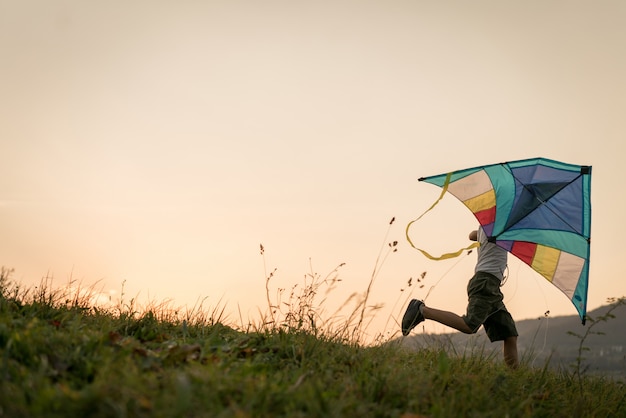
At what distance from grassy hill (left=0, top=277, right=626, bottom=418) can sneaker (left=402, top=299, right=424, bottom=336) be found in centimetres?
93

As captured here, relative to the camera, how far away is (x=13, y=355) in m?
3.50

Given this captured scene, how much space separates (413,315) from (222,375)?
3.73m

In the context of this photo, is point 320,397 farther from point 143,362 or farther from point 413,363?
point 413,363

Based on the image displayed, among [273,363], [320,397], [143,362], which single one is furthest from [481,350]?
[143,362]

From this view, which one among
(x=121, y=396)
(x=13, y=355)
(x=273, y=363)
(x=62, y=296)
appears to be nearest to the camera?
(x=121, y=396)

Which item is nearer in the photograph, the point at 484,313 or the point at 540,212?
the point at 484,313

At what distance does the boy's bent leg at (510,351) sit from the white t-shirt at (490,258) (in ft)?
2.44

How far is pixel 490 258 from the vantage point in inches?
270

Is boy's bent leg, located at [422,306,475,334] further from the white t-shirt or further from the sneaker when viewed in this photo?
the white t-shirt

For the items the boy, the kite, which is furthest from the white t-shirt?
the kite

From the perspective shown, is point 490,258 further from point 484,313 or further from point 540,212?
point 540,212

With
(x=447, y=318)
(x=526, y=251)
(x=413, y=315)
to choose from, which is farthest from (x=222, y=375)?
(x=526, y=251)

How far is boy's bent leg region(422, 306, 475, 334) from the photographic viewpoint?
262 inches

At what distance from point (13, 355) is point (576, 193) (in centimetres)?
617
